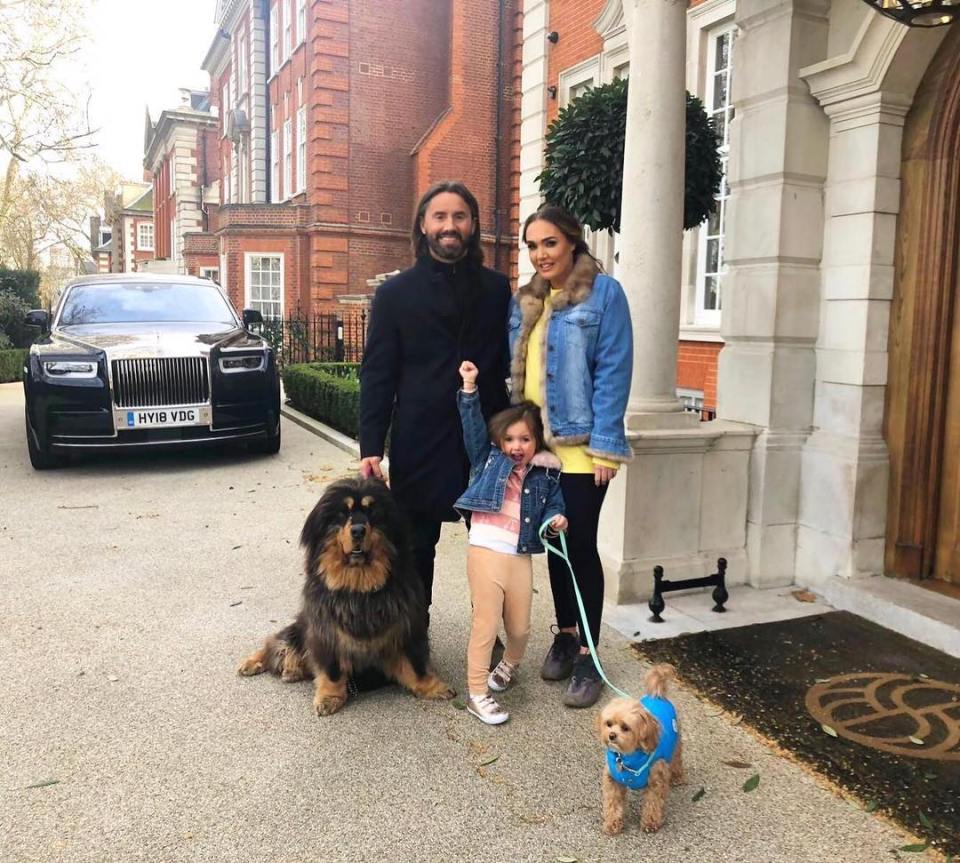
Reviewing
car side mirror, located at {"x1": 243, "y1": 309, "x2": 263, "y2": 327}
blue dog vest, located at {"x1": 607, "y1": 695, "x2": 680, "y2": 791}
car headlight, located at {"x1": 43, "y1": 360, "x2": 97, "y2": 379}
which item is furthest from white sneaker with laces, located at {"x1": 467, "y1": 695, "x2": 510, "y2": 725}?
car side mirror, located at {"x1": 243, "y1": 309, "x2": 263, "y2": 327}

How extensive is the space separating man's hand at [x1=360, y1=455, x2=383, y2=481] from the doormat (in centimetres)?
165

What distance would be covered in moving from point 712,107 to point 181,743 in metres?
7.83

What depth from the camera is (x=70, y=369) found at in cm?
791

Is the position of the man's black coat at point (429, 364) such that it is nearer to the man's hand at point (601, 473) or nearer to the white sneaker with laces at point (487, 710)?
the man's hand at point (601, 473)

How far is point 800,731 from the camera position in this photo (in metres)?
3.33

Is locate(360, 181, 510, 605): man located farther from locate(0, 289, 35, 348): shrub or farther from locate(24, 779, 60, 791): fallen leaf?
locate(0, 289, 35, 348): shrub

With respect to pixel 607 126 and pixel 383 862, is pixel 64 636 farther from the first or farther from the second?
pixel 607 126

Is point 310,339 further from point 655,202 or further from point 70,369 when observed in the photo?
point 655,202

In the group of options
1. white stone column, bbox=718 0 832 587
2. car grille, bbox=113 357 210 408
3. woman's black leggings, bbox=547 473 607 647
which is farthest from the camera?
car grille, bbox=113 357 210 408

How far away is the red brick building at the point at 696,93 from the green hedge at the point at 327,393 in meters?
3.22

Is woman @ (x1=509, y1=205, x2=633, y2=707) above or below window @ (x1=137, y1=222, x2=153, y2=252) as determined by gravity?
below

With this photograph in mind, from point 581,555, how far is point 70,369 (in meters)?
6.31

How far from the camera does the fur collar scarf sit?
3410mm

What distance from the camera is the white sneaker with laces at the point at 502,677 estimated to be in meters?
3.64
